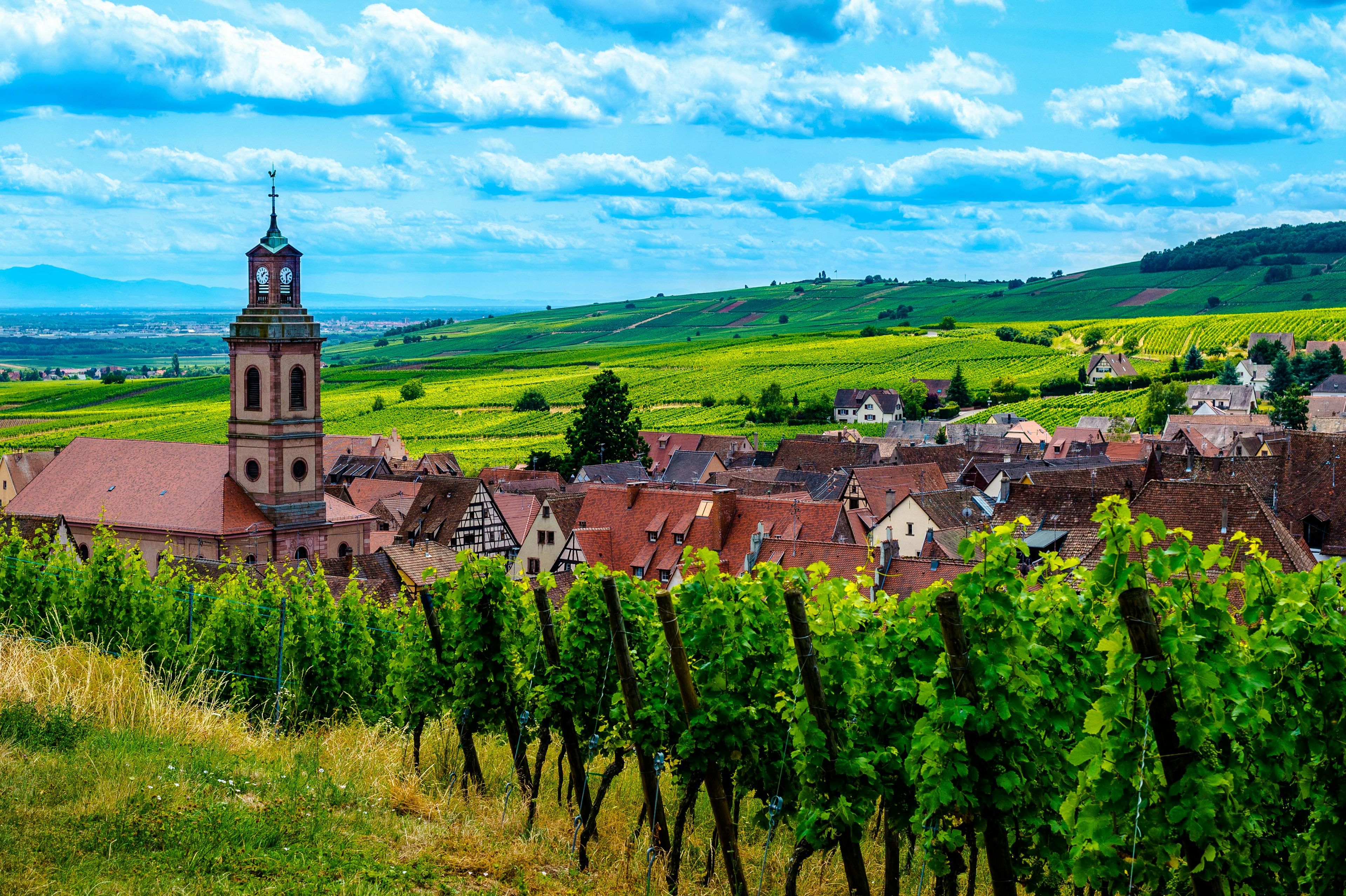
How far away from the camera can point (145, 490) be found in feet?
182

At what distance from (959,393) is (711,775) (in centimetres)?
15540

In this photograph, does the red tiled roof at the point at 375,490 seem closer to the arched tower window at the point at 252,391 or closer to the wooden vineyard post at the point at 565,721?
the arched tower window at the point at 252,391

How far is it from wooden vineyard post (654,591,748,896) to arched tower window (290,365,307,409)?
49.5 meters

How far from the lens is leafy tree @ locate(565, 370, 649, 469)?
100 meters

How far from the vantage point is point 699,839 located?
1255 centimetres

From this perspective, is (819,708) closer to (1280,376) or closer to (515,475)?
(515,475)

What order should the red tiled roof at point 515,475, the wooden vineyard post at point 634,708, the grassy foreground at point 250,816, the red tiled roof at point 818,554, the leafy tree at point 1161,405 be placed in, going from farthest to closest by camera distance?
the leafy tree at point 1161,405
the red tiled roof at point 515,475
the red tiled roof at point 818,554
the wooden vineyard post at point 634,708
the grassy foreground at point 250,816

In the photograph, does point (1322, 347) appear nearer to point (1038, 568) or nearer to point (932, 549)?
point (932, 549)

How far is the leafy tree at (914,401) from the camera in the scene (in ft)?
516

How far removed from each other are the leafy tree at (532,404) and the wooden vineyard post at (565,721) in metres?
154

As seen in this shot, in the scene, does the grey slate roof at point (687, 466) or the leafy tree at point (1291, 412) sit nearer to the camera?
the grey slate roof at point (687, 466)

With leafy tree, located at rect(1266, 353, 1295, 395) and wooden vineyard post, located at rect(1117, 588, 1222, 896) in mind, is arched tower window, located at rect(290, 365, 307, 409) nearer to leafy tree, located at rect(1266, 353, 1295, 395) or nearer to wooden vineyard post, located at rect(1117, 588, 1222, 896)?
wooden vineyard post, located at rect(1117, 588, 1222, 896)

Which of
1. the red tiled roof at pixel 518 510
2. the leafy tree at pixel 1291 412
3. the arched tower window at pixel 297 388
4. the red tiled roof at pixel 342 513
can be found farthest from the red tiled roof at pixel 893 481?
the leafy tree at pixel 1291 412

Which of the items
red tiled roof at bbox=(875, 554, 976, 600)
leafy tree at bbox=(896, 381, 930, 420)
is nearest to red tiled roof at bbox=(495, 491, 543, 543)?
red tiled roof at bbox=(875, 554, 976, 600)
